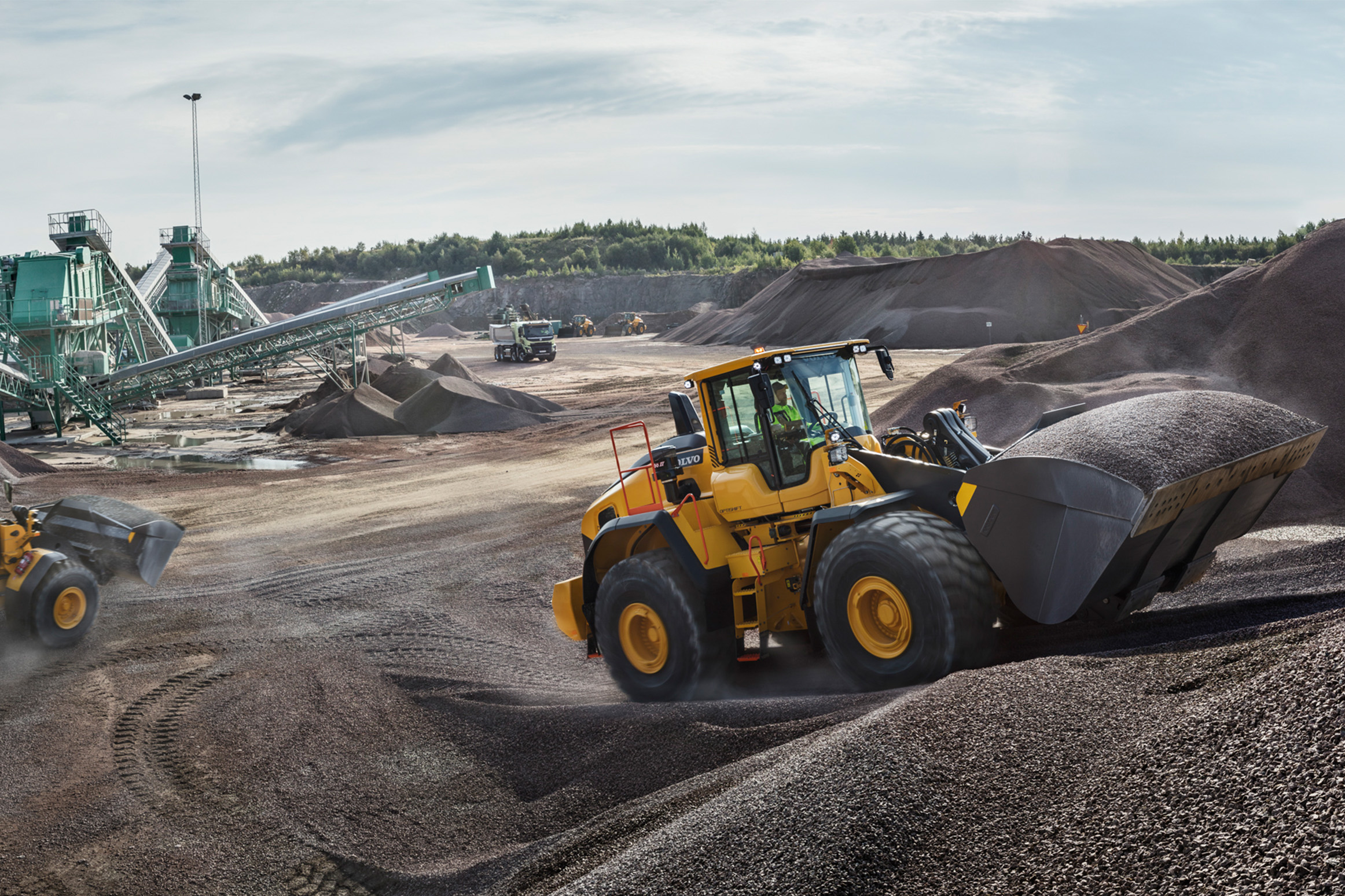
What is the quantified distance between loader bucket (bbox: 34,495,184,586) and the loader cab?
6295 mm

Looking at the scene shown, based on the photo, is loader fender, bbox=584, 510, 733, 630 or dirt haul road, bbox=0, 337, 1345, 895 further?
loader fender, bbox=584, 510, 733, 630

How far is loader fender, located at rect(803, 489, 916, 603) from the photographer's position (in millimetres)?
6352

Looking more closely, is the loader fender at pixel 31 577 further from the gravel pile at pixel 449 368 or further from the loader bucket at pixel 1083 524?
the gravel pile at pixel 449 368

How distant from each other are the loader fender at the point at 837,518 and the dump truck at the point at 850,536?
1 centimetres

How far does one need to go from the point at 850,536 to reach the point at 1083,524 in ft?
4.24

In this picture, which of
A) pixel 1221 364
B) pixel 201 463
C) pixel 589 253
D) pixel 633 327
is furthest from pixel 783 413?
pixel 589 253

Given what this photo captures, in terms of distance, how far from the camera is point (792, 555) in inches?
286

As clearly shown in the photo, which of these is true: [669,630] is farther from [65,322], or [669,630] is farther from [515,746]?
[65,322]

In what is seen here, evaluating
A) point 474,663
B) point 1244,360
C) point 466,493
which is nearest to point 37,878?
point 474,663

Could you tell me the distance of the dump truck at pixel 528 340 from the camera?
47688 mm

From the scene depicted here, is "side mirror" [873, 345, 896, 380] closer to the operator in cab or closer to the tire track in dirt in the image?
the operator in cab

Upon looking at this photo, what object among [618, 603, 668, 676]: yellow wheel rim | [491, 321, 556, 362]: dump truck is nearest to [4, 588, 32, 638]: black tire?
[618, 603, 668, 676]: yellow wheel rim

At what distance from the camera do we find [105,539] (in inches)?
404

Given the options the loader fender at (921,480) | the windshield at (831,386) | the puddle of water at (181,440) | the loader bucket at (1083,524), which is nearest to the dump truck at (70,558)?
the windshield at (831,386)
